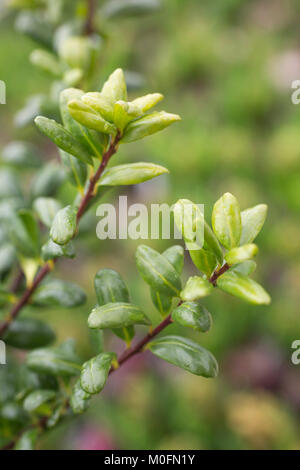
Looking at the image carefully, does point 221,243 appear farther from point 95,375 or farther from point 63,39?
point 63,39

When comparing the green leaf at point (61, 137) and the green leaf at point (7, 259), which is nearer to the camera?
the green leaf at point (61, 137)

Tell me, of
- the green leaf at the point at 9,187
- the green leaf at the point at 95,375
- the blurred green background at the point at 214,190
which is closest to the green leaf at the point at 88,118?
the green leaf at the point at 95,375

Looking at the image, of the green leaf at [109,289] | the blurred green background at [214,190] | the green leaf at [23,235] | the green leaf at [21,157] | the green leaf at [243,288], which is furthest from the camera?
the blurred green background at [214,190]

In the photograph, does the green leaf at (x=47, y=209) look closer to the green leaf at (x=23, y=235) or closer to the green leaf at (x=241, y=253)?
the green leaf at (x=23, y=235)

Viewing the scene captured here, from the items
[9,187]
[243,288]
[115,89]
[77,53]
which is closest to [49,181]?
[9,187]
